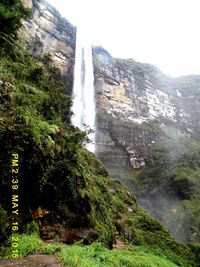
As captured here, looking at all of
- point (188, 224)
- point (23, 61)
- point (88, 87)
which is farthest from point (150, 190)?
point (23, 61)

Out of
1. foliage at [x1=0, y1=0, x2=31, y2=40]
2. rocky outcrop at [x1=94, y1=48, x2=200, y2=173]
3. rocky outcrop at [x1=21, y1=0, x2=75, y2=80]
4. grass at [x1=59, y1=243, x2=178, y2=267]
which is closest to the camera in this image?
grass at [x1=59, y1=243, x2=178, y2=267]

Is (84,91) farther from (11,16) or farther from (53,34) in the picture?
(11,16)

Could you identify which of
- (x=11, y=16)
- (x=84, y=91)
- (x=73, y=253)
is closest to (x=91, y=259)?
(x=73, y=253)

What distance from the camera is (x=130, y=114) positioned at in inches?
1986

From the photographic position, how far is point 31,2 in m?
42.3

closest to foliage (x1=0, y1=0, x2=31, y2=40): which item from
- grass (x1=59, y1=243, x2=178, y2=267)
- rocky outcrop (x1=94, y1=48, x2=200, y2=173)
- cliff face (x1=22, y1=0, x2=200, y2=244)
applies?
grass (x1=59, y1=243, x2=178, y2=267)

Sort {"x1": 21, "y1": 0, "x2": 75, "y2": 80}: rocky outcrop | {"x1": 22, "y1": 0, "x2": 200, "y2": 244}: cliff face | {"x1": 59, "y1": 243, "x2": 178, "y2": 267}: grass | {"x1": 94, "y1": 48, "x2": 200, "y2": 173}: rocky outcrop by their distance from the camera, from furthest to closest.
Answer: {"x1": 94, "y1": 48, "x2": 200, "y2": 173}: rocky outcrop
{"x1": 21, "y1": 0, "x2": 75, "y2": 80}: rocky outcrop
{"x1": 22, "y1": 0, "x2": 200, "y2": 244}: cliff face
{"x1": 59, "y1": 243, "x2": 178, "y2": 267}: grass

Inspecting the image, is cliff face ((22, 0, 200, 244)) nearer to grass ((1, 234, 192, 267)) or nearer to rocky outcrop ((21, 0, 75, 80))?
rocky outcrop ((21, 0, 75, 80))

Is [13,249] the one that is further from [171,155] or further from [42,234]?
[171,155]

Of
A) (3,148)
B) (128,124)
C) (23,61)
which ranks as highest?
(128,124)

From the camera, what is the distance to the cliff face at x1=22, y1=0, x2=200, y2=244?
38.2 meters

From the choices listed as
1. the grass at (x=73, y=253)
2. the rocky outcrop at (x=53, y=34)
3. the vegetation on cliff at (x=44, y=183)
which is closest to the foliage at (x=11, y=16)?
the vegetation on cliff at (x=44, y=183)

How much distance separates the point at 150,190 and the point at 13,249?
1289 inches

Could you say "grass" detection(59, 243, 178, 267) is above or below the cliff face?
below
